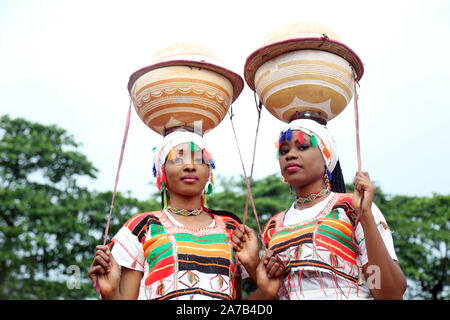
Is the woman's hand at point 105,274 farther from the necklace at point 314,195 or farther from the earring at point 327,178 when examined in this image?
the earring at point 327,178

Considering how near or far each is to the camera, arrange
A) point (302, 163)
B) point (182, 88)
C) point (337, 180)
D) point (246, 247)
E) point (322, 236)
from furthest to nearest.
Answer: point (337, 180) < point (182, 88) < point (302, 163) < point (246, 247) < point (322, 236)

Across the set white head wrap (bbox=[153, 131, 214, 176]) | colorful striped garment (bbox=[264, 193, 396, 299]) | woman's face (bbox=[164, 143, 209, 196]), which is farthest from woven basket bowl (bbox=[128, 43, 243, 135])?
colorful striped garment (bbox=[264, 193, 396, 299])

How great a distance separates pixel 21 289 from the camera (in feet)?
43.2

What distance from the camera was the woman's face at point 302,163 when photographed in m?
3.58

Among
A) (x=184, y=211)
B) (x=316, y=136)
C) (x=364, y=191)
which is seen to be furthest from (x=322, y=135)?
(x=184, y=211)

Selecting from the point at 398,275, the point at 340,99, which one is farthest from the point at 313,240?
the point at 340,99

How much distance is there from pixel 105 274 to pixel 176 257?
1.57 feet

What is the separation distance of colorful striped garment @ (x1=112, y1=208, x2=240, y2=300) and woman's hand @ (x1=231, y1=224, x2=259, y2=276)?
10 centimetres

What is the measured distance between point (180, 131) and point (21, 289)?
37.1ft

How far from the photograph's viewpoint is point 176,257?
3.25 meters

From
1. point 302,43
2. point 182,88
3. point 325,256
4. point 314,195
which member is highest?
point 302,43

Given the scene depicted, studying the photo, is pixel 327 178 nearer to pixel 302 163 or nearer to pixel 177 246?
pixel 302 163

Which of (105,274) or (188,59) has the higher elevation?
(188,59)

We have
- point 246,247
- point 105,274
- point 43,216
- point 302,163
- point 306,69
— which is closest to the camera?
point 105,274
